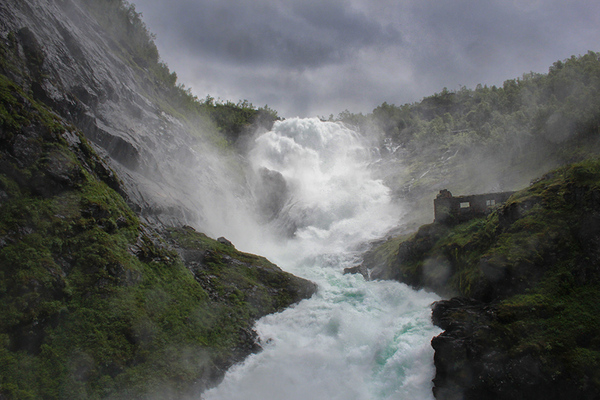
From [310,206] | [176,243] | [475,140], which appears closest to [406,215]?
[310,206]

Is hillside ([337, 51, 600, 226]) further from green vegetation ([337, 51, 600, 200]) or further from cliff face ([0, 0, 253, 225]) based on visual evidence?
cliff face ([0, 0, 253, 225])

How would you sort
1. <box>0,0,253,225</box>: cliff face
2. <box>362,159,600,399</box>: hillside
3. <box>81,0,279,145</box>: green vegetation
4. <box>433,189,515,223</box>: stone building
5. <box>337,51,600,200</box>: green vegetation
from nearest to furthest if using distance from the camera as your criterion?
<box>362,159,600,399</box>: hillside
<box>433,189,515,223</box>: stone building
<box>0,0,253,225</box>: cliff face
<box>337,51,600,200</box>: green vegetation
<box>81,0,279,145</box>: green vegetation

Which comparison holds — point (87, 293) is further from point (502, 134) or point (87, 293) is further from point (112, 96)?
point (502, 134)

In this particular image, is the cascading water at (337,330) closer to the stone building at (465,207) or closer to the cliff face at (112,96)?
the stone building at (465,207)

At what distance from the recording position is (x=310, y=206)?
53.5m

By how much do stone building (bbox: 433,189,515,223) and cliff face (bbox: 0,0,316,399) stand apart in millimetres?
11536

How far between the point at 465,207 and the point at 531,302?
11.2 metres

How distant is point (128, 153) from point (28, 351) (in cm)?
2176

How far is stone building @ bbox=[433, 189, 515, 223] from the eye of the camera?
24.1m

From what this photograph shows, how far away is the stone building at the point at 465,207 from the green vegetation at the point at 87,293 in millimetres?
14292

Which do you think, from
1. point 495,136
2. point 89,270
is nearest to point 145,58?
point 89,270

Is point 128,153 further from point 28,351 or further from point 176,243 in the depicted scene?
point 28,351

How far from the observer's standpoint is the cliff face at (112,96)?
24219 millimetres

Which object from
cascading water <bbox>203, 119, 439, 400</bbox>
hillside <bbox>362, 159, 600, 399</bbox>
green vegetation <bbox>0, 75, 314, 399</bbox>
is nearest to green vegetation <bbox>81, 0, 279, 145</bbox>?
cascading water <bbox>203, 119, 439, 400</bbox>
